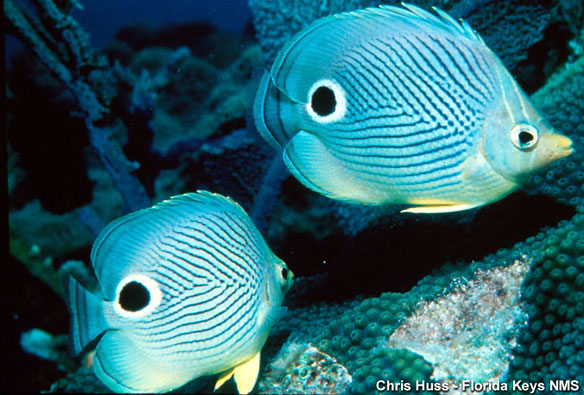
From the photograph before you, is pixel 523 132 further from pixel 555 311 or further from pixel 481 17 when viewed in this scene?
pixel 481 17


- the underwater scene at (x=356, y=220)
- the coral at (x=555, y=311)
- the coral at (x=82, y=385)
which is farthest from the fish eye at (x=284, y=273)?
the coral at (x=82, y=385)

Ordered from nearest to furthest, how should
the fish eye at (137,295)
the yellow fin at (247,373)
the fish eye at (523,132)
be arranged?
1. the fish eye at (523,132)
2. the fish eye at (137,295)
3. the yellow fin at (247,373)

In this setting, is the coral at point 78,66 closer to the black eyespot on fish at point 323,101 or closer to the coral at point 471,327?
the black eyespot on fish at point 323,101

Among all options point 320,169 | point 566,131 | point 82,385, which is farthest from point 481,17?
point 82,385

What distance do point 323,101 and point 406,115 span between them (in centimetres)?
31

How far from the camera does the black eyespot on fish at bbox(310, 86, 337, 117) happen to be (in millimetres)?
1533

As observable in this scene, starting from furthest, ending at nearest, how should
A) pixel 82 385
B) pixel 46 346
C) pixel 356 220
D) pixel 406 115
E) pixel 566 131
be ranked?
pixel 46 346 < pixel 356 220 < pixel 82 385 < pixel 566 131 < pixel 406 115

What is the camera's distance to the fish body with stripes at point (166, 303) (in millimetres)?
1627

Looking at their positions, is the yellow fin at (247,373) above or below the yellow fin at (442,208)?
below

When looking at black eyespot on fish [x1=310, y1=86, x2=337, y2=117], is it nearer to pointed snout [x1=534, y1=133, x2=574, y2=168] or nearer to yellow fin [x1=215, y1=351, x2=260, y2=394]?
pointed snout [x1=534, y1=133, x2=574, y2=168]

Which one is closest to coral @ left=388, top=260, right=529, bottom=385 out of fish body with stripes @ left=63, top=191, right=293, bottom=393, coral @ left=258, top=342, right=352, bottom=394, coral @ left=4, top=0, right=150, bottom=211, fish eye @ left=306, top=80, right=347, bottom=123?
coral @ left=258, top=342, right=352, bottom=394

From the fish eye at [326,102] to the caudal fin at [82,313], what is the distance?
1.09 m

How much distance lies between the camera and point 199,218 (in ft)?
5.73

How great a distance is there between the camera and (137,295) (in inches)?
64.4
